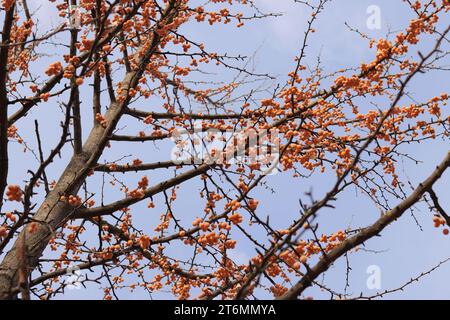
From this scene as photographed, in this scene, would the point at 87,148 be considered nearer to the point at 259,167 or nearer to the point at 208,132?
the point at 208,132

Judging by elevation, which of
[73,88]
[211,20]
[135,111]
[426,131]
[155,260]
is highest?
[211,20]

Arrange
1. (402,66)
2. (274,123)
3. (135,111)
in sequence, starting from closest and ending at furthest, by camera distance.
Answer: (274,123), (402,66), (135,111)

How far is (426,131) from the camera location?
6574mm

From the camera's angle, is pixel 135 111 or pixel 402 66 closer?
pixel 402 66

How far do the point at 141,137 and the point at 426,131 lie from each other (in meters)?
4.38

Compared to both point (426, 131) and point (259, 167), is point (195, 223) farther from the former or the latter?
point (426, 131)

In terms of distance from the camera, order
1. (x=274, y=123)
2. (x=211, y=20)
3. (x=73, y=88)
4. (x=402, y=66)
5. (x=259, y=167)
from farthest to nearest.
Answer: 1. (x=211, y=20)
2. (x=402, y=66)
3. (x=274, y=123)
4. (x=259, y=167)
5. (x=73, y=88)

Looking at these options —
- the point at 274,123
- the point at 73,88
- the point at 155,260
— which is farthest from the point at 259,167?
the point at 73,88

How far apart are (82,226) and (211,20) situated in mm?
3768

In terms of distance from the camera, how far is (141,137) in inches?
287

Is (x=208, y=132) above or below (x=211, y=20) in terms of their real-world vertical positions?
below
